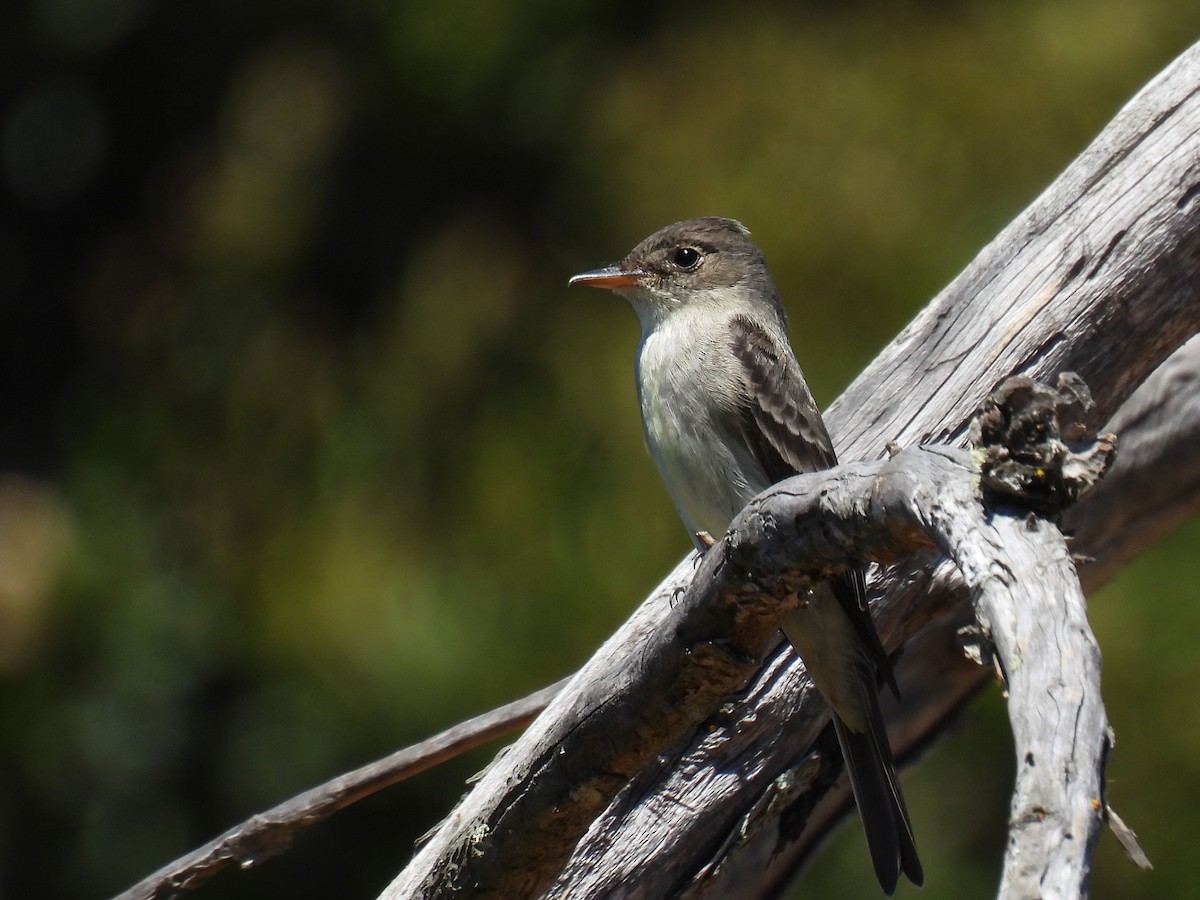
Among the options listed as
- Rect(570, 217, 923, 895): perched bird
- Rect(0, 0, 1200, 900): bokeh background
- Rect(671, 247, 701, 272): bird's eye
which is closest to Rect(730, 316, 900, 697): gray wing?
Rect(570, 217, 923, 895): perched bird

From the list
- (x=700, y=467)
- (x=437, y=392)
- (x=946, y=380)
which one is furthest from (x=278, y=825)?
(x=437, y=392)

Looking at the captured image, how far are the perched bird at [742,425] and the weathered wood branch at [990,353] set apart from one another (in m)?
0.19

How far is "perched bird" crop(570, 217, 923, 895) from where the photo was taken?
2.96 m

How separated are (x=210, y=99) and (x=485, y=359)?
298cm

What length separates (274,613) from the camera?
5023 mm

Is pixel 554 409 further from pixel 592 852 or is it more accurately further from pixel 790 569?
pixel 790 569

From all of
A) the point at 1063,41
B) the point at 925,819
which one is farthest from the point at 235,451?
the point at 1063,41

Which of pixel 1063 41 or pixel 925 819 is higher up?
pixel 1063 41

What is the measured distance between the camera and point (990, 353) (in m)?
3.13

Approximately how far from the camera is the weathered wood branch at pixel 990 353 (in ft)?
9.88

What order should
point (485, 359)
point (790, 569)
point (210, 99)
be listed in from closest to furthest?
point (790, 569) < point (485, 359) < point (210, 99)

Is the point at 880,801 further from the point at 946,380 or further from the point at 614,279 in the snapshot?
the point at 614,279

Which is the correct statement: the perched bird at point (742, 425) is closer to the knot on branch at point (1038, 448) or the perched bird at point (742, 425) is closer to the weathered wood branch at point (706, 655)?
the weathered wood branch at point (706, 655)

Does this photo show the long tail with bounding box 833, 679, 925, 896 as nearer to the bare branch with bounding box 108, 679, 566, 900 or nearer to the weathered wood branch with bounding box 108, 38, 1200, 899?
the weathered wood branch with bounding box 108, 38, 1200, 899
